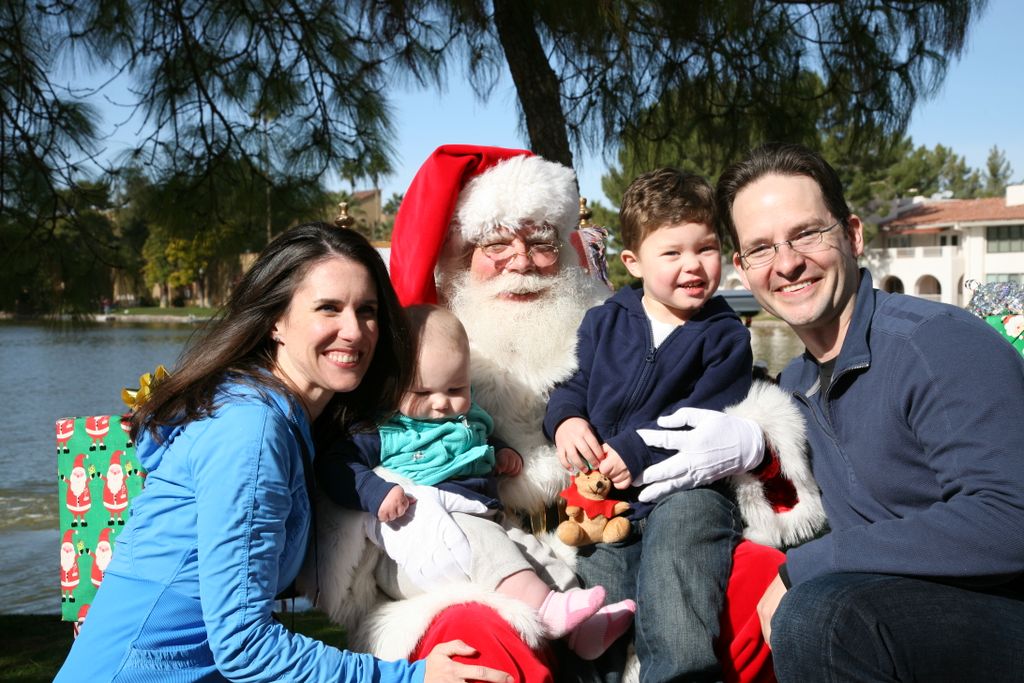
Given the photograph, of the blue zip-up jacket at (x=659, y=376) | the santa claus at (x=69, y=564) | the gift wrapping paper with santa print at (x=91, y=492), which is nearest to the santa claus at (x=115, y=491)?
the gift wrapping paper with santa print at (x=91, y=492)

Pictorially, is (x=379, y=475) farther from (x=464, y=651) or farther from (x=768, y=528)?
(x=768, y=528)

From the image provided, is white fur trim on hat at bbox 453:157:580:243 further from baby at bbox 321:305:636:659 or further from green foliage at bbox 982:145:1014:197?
green foliage at bbox 982:145:1014:197

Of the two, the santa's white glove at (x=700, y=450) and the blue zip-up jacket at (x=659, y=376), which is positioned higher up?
the blue zip-up jacket at (x=659, y=376)

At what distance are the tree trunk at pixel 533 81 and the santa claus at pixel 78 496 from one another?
11.4 ft

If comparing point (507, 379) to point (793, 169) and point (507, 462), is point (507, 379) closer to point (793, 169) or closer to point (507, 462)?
point (507, 462)

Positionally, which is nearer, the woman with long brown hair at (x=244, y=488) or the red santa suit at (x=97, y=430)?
the woman with long brown hair at (x=244, y=488)

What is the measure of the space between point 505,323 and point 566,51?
3.30 metres

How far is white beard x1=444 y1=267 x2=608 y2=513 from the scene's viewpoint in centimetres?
279

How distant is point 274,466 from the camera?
1983mm

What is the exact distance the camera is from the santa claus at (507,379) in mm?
2240

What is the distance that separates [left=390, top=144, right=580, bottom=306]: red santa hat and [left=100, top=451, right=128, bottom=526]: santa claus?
1087 mm

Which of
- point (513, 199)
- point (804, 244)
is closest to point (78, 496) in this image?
point (513, 199)

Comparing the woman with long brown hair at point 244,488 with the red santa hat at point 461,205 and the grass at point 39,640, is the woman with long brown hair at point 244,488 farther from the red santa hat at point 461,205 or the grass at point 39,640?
the grass at point 39,640

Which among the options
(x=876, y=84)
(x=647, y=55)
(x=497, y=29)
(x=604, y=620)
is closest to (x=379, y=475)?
(x=604, y=620)
